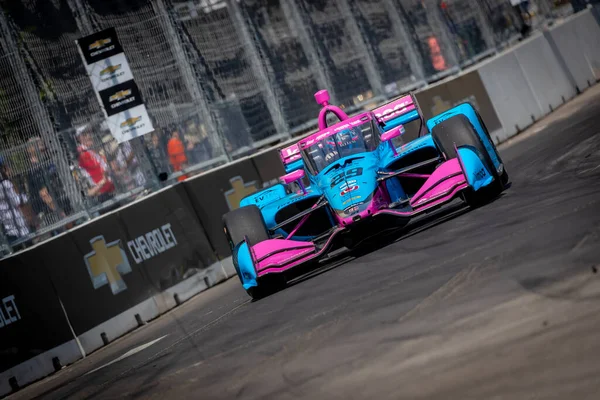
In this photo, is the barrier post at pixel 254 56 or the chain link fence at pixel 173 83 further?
the barrier post at pixel 254 56

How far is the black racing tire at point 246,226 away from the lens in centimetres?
948

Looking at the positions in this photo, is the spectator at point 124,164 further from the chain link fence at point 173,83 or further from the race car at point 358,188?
the race car at point 358,188

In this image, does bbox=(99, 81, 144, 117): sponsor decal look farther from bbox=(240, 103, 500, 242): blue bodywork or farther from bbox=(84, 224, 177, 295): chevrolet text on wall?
bbox=(240, 103, 500, 242): blue bodywork

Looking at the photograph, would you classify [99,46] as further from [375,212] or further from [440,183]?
[440,183]

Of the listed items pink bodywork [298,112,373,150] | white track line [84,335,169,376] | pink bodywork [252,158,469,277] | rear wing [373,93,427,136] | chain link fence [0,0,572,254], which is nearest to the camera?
pink bodywork [252,158,469,277]

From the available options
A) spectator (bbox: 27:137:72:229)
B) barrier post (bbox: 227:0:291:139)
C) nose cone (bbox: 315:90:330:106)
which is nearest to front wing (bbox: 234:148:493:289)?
nose cone (bbox: 315:90:330:106)

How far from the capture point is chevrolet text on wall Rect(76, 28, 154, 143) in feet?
41.5

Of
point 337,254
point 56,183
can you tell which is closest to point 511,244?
point 337,254

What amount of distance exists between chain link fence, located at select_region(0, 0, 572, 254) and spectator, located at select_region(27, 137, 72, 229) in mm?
13

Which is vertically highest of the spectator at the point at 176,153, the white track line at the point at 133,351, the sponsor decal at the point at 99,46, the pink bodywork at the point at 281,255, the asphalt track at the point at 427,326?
the sponsor decal at the point at 99,46

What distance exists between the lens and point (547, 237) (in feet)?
20.9

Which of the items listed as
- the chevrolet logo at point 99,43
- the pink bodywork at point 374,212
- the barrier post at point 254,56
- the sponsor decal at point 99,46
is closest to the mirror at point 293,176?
the pink bodywork at point 374,212

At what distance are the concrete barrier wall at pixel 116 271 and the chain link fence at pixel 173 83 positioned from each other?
14.2 inches

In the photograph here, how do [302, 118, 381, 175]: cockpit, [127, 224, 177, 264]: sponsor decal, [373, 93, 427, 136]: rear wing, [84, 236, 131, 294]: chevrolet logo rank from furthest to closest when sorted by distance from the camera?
[127, 224, 177, 264]: sponsor decal, [84, 236, 131, 294]: chevrolet logo, [373, 93, 427, 136]: rear wing, [302, 118, 381, 175]: cockpit
